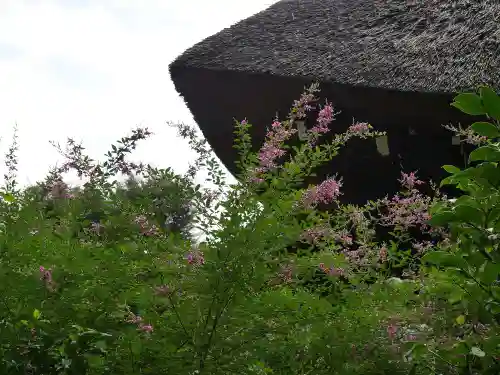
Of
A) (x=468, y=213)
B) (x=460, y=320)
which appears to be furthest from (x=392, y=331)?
(x=468, y=213)

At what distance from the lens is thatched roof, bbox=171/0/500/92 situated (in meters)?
5.20

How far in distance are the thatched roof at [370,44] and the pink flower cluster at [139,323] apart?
4040mm

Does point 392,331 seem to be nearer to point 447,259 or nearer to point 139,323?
point 447,259

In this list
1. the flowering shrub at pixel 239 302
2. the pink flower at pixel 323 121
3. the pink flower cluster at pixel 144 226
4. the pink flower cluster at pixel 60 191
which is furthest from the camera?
the pink flower cluster at pixel 60 191

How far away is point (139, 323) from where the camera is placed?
4.65 feet

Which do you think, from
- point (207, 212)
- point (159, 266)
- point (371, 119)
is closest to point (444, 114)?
point (371, 119)

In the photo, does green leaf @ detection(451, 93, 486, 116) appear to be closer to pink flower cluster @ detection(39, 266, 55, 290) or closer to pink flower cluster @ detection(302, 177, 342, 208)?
pink flower cluster @ detection(302, 177, 342, 208)

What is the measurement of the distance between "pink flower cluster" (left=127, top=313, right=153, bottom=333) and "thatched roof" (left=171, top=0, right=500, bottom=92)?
13.3ft

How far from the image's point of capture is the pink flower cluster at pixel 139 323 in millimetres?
1376

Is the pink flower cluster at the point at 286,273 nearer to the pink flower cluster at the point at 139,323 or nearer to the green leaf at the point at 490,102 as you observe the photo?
the pink flower cluster at the point at 139,323

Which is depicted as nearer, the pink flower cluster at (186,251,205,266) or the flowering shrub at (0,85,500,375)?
the flowering shrub at (0,85,500,375)

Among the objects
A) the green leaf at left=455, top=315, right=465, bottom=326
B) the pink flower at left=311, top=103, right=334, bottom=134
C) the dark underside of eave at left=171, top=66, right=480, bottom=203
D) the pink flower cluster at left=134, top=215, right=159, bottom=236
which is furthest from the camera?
the dark underside of eave at left=171, top=66, right=480, bottom=203

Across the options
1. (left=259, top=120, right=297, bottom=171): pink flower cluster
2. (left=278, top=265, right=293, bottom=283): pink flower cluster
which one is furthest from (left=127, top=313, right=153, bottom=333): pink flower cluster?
(left=259, top=120, right=297, bottom=171): pink flower cluster

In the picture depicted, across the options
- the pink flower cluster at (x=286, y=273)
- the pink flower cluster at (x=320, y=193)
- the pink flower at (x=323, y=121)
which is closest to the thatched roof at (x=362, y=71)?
the pink flower at (x=323, y=121)
